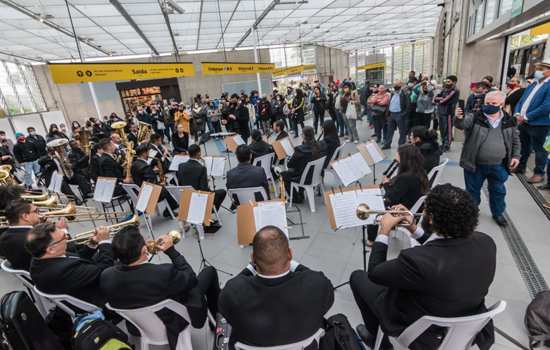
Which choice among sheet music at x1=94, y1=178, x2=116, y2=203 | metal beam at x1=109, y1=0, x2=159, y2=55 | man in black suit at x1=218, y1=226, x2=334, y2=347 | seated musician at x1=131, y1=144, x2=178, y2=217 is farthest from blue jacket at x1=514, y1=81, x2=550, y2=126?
metal beam at x1=109, y1=0, x2=159, y2=55

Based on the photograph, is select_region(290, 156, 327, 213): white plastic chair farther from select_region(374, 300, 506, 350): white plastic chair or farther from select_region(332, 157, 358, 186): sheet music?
select_region(374, 300, 506, 350): white plastic chair

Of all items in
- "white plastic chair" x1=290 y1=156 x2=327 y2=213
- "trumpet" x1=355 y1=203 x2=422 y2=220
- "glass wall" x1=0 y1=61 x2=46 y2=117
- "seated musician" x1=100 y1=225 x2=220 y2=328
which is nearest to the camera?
"seated musician" x1=100 y1=225 x2=220 y2=328

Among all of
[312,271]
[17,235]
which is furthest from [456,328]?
[17,235]

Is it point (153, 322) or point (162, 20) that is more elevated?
point (162, 20)

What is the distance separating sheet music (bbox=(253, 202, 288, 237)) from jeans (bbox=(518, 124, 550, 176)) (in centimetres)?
450

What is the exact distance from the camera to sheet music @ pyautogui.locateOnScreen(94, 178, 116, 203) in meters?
4.30

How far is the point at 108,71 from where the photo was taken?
18.5 ft

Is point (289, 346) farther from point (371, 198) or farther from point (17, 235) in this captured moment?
point (17, 235)

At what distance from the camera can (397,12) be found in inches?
482

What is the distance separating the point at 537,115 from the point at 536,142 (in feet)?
1.79

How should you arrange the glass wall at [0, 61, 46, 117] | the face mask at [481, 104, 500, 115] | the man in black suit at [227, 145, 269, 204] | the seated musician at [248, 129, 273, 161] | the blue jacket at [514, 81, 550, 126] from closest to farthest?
the face mask at [481, 104, 500, 115], the man in black suit at [227, 145, 269, 204], the blue jacket at [514, 81, 550, 126], the seated musician at [248, 129, 273, 161], the glass wall at [0, 61, 46, 117]

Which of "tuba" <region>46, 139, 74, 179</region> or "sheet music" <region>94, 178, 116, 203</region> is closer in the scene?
"sheet music" <region>94, 178, 116, 203</region>

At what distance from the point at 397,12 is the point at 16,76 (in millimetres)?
18405

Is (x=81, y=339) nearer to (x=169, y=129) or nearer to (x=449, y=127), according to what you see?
(x=449, y=127)
